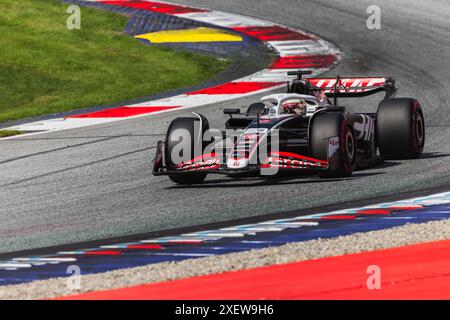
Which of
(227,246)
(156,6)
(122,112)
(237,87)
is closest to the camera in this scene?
(227,246)

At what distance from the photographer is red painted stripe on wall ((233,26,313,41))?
82.4 feet

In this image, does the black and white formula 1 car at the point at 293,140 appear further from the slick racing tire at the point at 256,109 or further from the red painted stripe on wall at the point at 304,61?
the red painted stripe on wall at the point at 304,61

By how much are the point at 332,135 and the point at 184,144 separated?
1716 millimetres

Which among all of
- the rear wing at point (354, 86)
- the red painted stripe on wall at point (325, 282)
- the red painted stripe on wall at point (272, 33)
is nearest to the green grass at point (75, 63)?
the red painted stripe on wall at point (272, 33)

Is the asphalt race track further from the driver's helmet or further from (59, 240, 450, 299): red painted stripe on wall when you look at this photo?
(59, 240, 450, 299): red painted stripe on wall

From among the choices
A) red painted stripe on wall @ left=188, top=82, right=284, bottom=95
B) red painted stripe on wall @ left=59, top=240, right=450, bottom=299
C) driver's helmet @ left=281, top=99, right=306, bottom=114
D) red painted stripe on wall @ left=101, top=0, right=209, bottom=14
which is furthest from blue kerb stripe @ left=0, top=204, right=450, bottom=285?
red painted stripe on wall @ left=101, top=0, right=209, bottom=14

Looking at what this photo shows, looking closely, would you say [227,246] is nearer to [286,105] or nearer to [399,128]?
[286,105]

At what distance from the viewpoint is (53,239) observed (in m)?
10.1

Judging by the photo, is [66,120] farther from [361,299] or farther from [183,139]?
[361,299]

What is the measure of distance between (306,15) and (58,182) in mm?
14480

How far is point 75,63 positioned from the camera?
23.4 meters

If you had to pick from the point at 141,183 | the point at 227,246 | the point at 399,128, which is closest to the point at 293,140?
the point at 399,128

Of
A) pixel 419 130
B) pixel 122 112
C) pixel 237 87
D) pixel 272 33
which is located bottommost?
pixel 122 112
